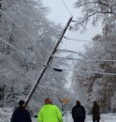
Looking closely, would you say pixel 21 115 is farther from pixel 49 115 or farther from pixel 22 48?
pixel 22 48

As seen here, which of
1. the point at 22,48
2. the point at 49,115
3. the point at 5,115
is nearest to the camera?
the point at 49,115

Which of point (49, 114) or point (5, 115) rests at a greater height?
point (5, 115)

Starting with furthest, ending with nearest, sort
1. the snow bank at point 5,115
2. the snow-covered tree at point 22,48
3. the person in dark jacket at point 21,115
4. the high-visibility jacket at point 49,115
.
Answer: the snow-covered tree at point 22,48, the snow bank at point 5,115, the person in dark jacket at point 21,115, the high-visibility jacket at point 49,115

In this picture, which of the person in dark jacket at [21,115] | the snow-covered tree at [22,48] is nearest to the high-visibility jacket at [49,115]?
the person in dark jacket at [21,115]

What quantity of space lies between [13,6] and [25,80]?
221 inches

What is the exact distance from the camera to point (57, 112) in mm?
12352

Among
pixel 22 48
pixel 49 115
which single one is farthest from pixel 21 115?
pixel 22 48

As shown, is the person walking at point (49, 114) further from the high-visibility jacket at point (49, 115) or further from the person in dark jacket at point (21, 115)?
the person in dark jacket at point (21, 115)

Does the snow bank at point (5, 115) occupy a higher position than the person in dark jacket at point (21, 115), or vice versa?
the snow bank at point (5, 115)

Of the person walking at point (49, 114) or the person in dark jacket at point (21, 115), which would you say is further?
the person in dark jacket at point (21, 115)

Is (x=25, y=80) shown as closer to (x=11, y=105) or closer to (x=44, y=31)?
(x=11, y=105)

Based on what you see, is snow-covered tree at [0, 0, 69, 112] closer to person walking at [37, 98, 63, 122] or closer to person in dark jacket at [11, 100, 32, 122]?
person in dark jacket at [11, 100, 32, 122]

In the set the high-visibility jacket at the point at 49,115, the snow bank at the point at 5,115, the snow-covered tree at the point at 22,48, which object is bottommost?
the high-visibility jacket at the point at 49,115

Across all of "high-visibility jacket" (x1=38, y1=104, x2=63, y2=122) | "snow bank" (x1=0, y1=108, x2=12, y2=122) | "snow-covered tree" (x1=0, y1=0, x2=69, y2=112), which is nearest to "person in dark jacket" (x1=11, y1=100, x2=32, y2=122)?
"high-visibility jacket" (x1=38, y1=104, x2=63, y2=122)
